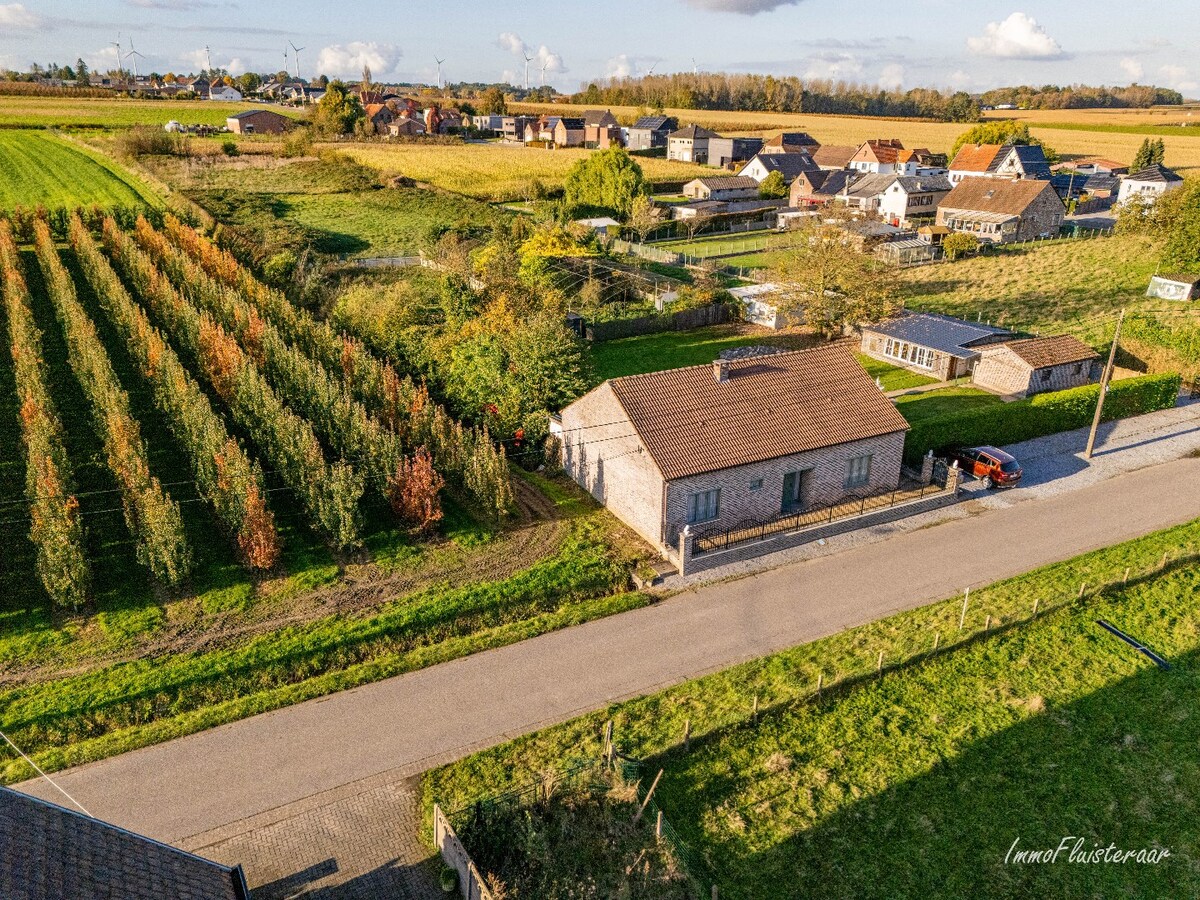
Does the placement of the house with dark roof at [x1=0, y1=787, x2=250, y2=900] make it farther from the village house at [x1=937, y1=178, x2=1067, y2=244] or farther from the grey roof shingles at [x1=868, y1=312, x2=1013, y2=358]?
the village house at [x1=937, y1=178, x2=1067, y2=244]

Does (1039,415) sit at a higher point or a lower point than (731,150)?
lower

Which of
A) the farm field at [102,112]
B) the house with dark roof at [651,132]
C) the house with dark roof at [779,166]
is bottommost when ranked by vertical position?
the house with dark roof at [779,166]

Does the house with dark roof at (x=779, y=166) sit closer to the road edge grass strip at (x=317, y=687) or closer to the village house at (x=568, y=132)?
the village house at (x=568, y=132)

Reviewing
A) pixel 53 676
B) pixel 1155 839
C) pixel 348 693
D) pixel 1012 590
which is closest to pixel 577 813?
pixel 348 693

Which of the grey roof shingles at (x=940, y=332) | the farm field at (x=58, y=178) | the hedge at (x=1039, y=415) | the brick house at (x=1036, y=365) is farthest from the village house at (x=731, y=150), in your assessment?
the hedge at (x=1039, y=415)

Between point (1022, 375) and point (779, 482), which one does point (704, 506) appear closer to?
point (779, 482)

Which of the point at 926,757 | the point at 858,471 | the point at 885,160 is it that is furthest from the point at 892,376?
the point at 885,160
